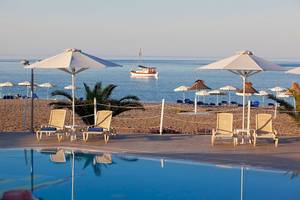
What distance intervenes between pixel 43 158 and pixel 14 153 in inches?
25.8

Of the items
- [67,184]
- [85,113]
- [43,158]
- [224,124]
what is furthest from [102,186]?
[85,113]

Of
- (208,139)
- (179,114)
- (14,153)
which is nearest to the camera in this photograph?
(14,153)

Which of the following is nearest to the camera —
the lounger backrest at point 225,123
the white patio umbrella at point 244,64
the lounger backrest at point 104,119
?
the white patio umbrella at point 244,64

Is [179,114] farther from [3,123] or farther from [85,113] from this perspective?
[85,113]

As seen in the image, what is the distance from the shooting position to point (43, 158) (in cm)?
1186

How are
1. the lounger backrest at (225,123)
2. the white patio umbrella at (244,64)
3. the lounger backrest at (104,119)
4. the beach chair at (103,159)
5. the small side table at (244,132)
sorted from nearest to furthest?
the beach chair at (103,159) → the white patio umbrella at (244,64) → the lounger backrest at (225,123) → the small side table at (244,132) → the lounger backrest at (104,119)

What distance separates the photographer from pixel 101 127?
13141 mm

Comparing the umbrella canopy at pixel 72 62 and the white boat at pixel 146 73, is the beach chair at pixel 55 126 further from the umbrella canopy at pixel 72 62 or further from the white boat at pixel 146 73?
the white boat at pixel 146 73

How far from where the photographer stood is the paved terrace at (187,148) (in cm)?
1080

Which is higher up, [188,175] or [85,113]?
[85,113]

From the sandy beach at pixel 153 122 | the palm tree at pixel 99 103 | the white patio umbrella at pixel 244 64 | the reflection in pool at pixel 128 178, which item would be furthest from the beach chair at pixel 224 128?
the sandy beach at pixel 153 122

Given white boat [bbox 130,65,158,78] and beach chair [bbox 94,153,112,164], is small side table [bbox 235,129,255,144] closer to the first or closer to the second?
beach chair [bbox 94,153,112,164]

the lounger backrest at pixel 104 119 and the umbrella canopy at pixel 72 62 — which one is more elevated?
the umbrella canopy at pixel 72 62

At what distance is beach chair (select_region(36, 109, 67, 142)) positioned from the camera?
1294 centimetres
